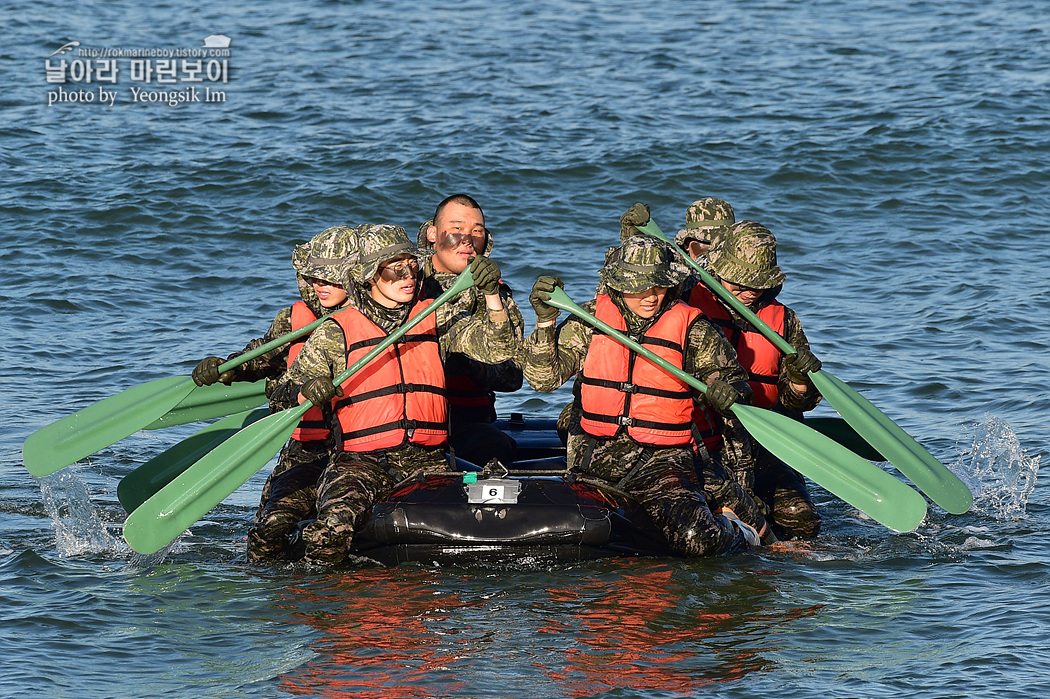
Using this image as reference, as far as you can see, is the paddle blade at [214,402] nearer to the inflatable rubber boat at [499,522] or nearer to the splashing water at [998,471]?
the inflatable rubber boat at [499,522]

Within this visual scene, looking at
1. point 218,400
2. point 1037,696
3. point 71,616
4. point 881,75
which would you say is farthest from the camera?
point 881,75

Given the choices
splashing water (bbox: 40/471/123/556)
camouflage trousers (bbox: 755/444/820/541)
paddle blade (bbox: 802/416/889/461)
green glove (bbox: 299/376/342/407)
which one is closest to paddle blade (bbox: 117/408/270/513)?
splashing water (bbox: 40/471/123/556)

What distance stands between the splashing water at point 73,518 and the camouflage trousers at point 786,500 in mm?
3580

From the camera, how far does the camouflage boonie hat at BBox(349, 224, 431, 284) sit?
635cm

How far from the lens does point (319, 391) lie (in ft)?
20.7

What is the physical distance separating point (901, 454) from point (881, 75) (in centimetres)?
1386

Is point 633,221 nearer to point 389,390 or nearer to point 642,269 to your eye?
point 642,269

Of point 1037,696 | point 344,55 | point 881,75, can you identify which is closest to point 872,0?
point 881,75

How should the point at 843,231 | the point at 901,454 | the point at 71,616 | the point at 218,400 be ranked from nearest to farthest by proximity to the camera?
1. the point at 71,616
2. the point at 901,454
3. the point at 218,400
4. the point at 843,231

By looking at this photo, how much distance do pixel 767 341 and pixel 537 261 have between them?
595cm

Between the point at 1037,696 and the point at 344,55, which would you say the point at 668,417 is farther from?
the point at 344,55

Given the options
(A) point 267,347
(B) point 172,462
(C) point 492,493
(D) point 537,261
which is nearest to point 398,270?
(A) point 267,347

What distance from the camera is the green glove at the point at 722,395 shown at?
641 cm

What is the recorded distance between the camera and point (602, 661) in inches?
222
